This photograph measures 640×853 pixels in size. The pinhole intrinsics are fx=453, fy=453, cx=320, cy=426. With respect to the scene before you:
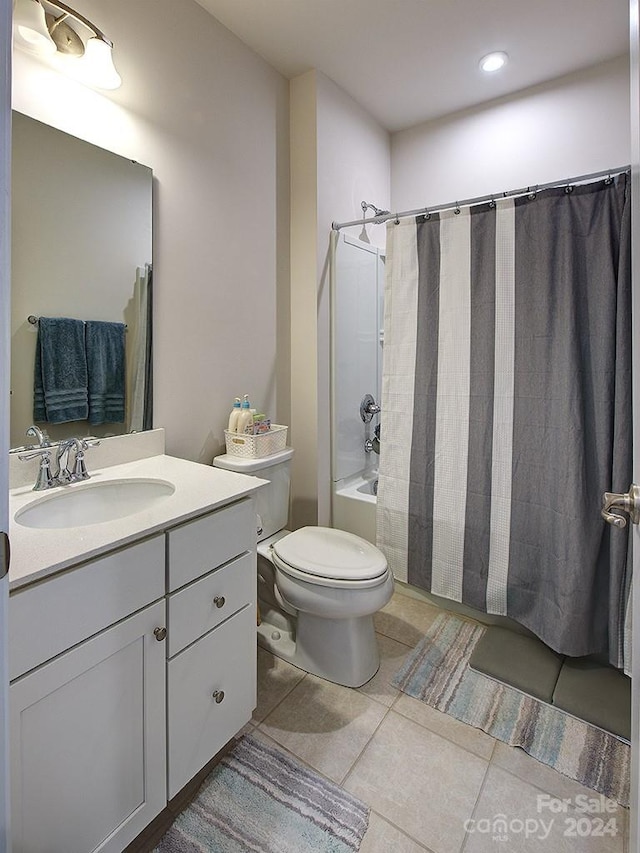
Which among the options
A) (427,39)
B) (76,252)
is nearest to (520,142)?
(427,39)

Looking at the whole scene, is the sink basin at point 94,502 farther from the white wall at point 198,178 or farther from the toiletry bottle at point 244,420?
the toiletry bottle at point 244,420

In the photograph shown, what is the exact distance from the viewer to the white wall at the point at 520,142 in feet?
7.17

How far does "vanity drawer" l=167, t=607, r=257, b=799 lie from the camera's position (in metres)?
1.15

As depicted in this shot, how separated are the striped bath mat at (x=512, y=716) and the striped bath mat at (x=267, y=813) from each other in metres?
0.52

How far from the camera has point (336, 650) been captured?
174 cm

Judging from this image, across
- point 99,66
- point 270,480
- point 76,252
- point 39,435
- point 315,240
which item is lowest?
point 270,480

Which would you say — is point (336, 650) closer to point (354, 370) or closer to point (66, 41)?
point (354, 370)

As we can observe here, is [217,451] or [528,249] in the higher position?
[528,249]

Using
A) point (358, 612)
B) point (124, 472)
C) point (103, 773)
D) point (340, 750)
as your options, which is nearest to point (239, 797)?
point (340, 750)

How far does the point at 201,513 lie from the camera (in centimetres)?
119

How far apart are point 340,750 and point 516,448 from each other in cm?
129

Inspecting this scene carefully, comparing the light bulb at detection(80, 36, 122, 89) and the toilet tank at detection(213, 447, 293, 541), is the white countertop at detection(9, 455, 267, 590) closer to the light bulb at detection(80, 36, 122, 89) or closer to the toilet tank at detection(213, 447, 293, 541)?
the toilet tank at detection(213, 447, 293, 541)

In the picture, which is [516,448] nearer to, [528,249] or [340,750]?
[528,249]

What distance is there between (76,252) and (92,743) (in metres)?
1.36
